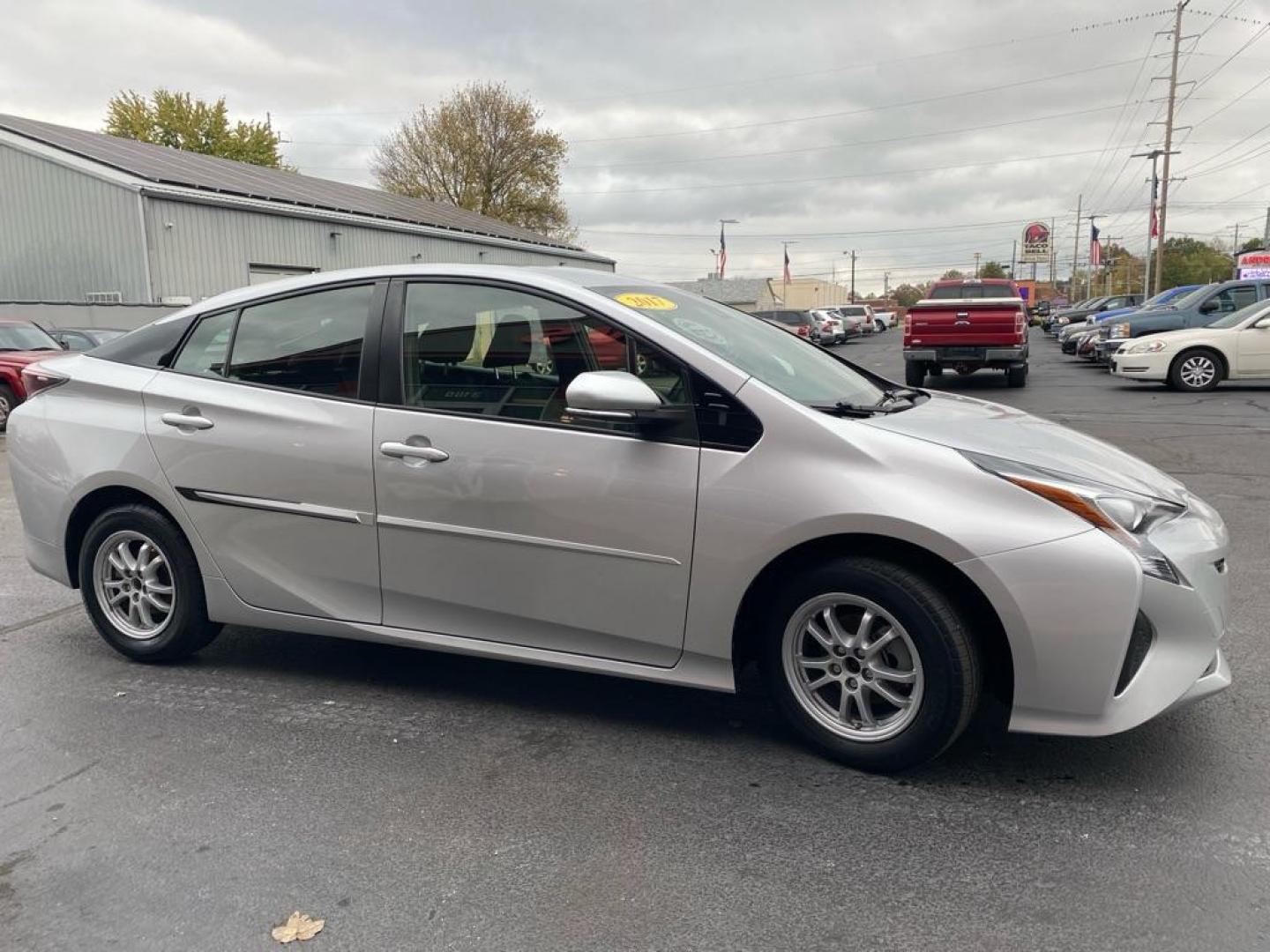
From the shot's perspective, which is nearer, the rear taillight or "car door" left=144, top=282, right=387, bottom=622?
"car door" left=144, top=282, right=387, bottom=622

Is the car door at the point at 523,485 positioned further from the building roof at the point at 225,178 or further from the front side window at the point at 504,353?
the building roof at the point at 225,178

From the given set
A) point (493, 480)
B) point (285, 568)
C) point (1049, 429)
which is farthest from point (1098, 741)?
point (285, 568)

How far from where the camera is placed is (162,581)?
14.1ft

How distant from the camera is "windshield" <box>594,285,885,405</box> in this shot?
11.5 ft

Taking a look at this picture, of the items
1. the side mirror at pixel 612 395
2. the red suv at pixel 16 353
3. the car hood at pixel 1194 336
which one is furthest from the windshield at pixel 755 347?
the car hood at pixel 1194 336

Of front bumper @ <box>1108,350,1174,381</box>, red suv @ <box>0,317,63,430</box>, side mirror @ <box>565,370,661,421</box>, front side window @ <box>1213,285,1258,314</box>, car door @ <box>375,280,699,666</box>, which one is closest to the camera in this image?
side mirror @ <box>565,370,661,421</box>

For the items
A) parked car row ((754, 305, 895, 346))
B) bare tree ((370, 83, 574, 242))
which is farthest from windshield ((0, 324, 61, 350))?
bare tree ((370, 83, 574, 242))

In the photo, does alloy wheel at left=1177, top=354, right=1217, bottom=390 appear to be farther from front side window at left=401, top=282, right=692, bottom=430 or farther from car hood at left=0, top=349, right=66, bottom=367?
car hood at left=0, top=349, right=66, bottom=367

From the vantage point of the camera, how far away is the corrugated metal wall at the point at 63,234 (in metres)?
22.0

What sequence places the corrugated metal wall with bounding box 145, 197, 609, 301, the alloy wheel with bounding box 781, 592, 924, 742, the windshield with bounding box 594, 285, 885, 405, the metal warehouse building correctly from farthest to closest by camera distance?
1. the corrugated metal wall with bounding box 145, 197, 609, 301
2. the metal warehouse building
3. the windshield with bounding box 594, 285, 885, 405
4. the alloy wheel with bounding box 781, 592, 924, 742

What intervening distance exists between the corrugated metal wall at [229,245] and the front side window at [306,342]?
16624mm

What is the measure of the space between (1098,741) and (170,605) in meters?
3.79

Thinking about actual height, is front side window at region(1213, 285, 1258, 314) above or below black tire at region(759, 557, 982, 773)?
above

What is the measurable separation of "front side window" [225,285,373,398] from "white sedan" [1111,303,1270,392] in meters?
15.9
